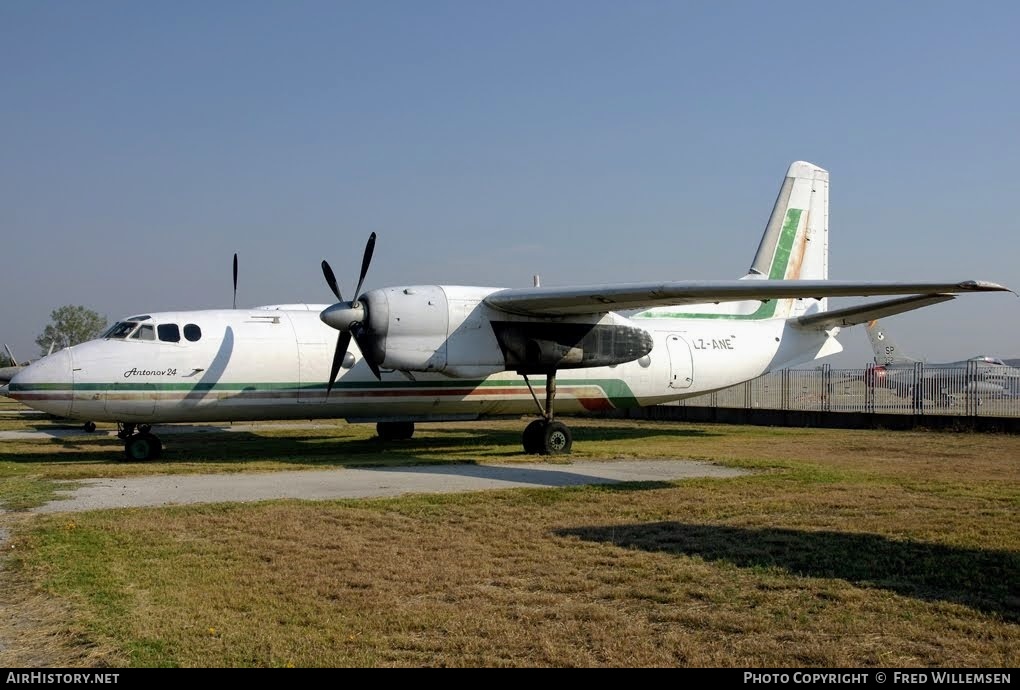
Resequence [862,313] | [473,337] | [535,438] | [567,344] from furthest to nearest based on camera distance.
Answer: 1. [862,313]
2. [535,438]
3. [567,344]
4. [473,337]

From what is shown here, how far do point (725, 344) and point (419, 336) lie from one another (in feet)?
32.7

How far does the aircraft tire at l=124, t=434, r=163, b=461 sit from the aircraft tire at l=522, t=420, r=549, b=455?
7.83 metres

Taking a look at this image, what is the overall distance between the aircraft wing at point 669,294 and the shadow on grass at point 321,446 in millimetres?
3245

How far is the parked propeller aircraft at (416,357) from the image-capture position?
16.8 m

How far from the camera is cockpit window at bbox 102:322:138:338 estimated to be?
18266 millimetres

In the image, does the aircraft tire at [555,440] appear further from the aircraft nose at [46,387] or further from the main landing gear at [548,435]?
the aircraft nose at [46,387]

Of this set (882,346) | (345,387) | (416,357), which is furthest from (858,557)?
(882,346)

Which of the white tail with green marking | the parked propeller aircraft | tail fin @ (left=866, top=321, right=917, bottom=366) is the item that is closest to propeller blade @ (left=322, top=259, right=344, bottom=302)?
the parked propeller aircraft

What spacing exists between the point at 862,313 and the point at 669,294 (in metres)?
8.57

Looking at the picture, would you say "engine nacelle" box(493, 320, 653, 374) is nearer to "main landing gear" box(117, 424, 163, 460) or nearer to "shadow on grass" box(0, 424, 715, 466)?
"shadow on grass" box(0, 424, 715, 466)

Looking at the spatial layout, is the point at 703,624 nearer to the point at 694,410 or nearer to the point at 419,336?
the point at 419,336

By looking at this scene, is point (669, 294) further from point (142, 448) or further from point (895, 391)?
point (895, 391)

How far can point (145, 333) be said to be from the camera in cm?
1831

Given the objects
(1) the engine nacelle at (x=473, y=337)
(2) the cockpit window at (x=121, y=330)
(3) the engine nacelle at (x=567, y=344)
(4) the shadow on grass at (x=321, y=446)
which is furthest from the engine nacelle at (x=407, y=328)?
(2) the cockpit window at (x=121, y=330)
